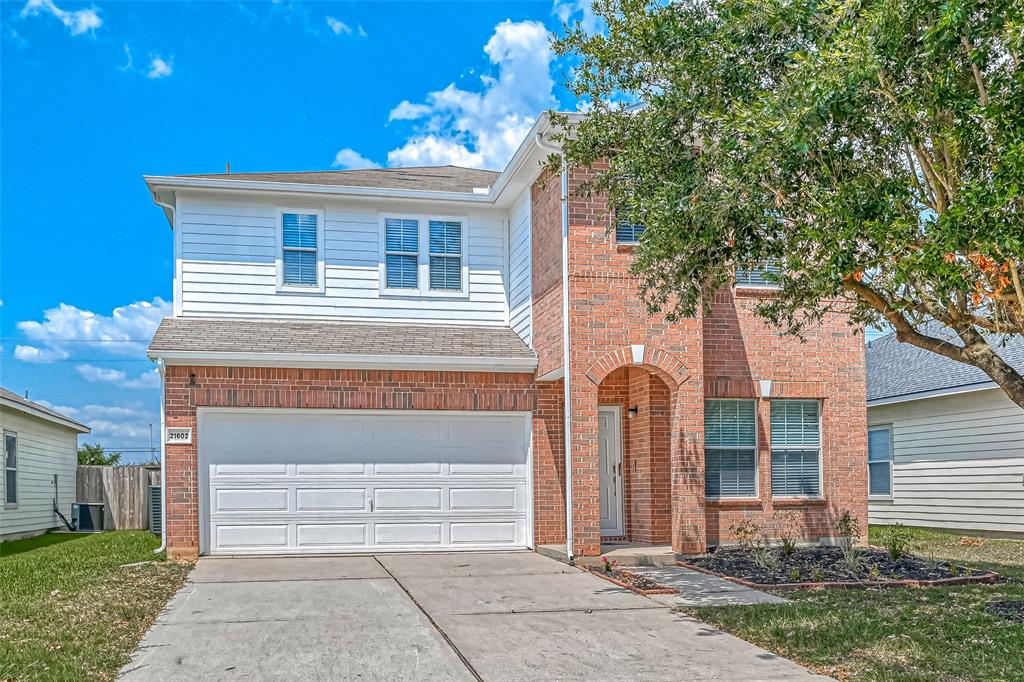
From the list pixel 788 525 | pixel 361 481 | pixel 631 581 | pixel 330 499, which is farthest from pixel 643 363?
pixel 330 499

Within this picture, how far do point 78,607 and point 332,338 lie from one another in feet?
20.3

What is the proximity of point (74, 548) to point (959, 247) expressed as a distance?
15611 millimetres

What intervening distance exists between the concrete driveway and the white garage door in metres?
2.08

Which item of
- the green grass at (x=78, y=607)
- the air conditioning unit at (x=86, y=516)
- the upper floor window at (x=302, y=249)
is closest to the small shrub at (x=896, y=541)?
the green grass at (x=78, y=607)

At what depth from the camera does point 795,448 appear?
15.1 metres

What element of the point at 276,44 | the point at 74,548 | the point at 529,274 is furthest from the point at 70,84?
the point at 529,274

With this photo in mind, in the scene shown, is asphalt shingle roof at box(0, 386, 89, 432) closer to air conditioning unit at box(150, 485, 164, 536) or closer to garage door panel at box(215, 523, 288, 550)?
air conditioning unit at box(150, 485, 164, 536)

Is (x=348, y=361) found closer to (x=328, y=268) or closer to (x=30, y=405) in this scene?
(x=328, y=268)

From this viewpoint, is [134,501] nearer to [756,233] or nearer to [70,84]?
[70,84]

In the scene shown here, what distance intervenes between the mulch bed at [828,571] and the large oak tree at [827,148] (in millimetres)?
3224

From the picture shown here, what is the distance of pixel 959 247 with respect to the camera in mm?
6613

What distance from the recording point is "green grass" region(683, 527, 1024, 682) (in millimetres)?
7117

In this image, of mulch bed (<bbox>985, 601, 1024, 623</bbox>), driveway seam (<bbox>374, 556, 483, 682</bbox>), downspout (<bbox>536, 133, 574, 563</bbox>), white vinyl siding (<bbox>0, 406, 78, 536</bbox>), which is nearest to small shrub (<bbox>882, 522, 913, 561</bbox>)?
mulch bed (<bbox>985, 601, 1024, 623</bbox>)

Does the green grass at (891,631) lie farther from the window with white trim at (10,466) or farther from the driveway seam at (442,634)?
the window with white trim at (10,466)
